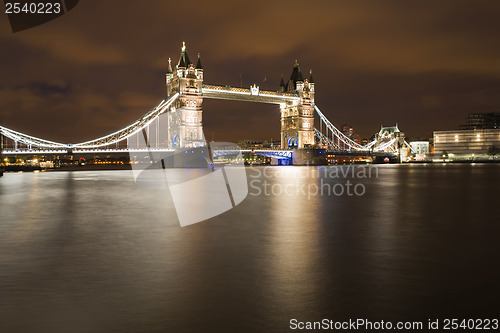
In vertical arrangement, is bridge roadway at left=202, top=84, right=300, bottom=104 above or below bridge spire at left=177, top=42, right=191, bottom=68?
below

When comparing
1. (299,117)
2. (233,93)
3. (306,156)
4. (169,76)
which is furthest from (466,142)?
(169,76)

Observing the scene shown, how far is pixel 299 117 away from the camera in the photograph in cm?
8319

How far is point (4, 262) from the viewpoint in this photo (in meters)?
6.64

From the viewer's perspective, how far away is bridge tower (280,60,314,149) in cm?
8312

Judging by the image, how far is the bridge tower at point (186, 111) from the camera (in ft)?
209

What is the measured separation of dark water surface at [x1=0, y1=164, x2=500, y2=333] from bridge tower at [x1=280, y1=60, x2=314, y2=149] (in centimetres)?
7218

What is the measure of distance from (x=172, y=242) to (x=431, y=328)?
214 inches

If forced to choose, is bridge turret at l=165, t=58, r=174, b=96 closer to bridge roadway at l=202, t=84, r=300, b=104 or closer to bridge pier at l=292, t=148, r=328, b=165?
bridge roadway at l=202, t=84, r=300, b=104

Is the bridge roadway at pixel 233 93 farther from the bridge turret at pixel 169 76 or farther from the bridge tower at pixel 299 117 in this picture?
the bridge tower at pixel 299 117

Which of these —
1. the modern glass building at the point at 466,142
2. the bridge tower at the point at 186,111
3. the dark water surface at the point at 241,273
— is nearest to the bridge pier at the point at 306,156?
the bridge tower at the point at 186,111

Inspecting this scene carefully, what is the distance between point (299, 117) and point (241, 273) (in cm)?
7884

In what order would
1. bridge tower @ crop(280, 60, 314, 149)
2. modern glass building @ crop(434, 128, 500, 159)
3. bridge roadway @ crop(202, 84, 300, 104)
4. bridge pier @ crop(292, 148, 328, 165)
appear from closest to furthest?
1. bridge roadway @ crop(202, 84, 300, 104)
2. bridge pier @ crop(292, 148, 328, 165)
3. bridge tower @ crop(280, 60, 314, 149)
4. modern glass building @ crop(434, 128, 500, 159)

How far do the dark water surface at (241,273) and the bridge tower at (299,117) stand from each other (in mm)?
72183

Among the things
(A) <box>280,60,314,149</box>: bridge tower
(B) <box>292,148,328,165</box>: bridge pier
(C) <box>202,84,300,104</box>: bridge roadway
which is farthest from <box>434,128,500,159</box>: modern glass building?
(C) <box>202,84,300,104</box>: bridge roadway
